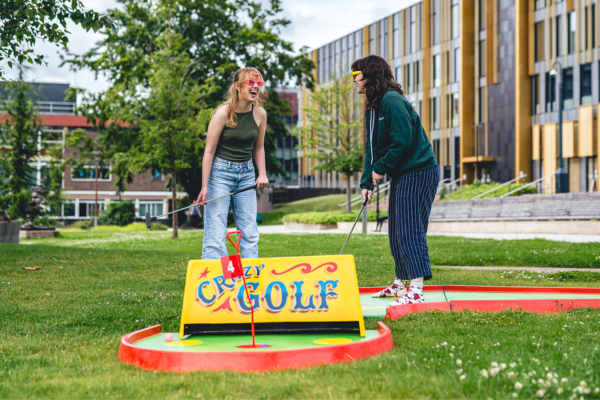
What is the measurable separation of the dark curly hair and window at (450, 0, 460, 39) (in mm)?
40796

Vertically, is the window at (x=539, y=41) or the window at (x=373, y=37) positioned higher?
the window at (x=373, y=37)

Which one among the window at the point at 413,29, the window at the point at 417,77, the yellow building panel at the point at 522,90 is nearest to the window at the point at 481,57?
the yellow building panel at the point at 522,90

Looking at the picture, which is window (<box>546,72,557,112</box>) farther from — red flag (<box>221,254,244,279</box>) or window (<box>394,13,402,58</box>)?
red flag (<box>221,254,244,279</box>)

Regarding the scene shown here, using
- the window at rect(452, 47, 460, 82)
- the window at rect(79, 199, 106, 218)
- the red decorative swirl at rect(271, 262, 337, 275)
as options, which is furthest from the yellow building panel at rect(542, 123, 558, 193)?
the window at rect(79, 199, 106, 218)

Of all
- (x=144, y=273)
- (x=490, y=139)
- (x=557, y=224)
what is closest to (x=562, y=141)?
(x=490, y=139)

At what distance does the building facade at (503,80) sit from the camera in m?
34.5

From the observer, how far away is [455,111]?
4425 centimetres

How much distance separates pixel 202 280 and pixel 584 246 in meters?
9.93

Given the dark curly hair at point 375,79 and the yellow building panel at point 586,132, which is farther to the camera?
the yellow building panel at point 586,132

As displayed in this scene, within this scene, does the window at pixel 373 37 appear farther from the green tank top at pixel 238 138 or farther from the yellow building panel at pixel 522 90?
the green tank top at pixel 238 138

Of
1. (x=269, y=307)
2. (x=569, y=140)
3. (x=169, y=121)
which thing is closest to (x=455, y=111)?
(x=569, y=140)

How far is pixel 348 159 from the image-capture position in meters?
33.8

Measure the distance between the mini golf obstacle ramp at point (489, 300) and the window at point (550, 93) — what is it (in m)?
33.3

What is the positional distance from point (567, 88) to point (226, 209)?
3511 cm
